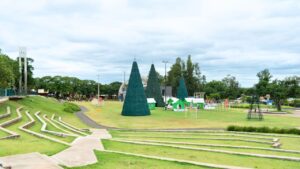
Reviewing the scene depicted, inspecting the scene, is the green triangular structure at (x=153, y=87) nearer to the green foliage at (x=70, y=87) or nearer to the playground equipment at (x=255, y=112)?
the playground equipment at (x=255, y=112)

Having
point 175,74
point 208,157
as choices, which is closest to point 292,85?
point 175,74

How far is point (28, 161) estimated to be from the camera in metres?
8.18

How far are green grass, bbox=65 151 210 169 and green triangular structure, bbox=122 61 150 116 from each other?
26.5 meters

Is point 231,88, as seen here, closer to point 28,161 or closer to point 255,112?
point 255,112

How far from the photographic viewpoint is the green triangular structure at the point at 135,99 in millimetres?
35972

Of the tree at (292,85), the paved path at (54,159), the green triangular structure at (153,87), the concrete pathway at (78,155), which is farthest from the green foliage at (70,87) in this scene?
the paved path at (54,159)

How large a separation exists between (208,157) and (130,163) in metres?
2.98

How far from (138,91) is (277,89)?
25810 millimetres

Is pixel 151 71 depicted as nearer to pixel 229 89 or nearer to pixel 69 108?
pixel 69 108

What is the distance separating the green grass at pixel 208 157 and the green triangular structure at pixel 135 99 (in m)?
23.6

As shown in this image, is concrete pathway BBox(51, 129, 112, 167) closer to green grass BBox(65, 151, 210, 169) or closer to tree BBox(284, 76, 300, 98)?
green grass BBox(65, 151, 210, 169)

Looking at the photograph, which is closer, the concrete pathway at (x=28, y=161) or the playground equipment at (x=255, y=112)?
the concrete pathway at (x=28, y=161)

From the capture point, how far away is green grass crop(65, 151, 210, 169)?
8206 mm

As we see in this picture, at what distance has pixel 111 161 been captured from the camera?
8.85 meters
